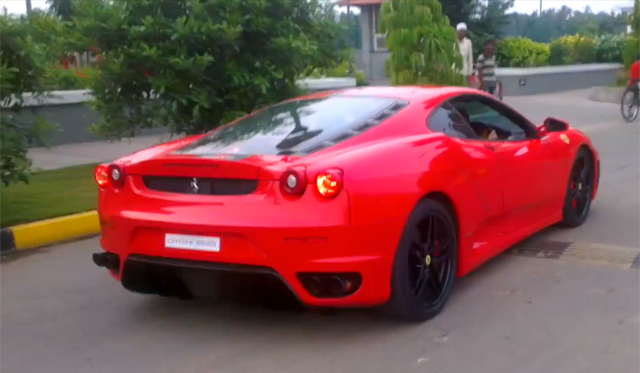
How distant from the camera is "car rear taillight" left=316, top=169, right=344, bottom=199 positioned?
172 inches

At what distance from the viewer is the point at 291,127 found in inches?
210

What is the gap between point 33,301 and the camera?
18.7ft

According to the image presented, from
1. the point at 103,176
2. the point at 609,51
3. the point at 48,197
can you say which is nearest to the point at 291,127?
the point at 103,176

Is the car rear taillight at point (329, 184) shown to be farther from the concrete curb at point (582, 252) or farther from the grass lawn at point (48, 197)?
the grass lawn at point (48, 197)

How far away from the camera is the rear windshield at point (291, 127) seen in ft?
16.2

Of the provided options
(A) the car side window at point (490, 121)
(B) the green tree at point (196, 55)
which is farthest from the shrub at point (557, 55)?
(A) the car side window at point (490, 121)

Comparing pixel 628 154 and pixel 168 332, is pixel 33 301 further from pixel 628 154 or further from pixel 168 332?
pixel 628 154

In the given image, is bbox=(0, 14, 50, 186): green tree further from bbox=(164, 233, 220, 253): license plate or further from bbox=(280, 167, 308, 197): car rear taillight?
bbox=(280, 167, 308, 197): car rear taillight

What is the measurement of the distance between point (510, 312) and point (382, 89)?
182cm

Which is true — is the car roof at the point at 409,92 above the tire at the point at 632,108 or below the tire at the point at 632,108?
above

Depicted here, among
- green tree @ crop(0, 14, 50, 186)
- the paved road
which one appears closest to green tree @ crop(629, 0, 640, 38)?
the paved road

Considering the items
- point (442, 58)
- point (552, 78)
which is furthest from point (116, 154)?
point (552, 78)

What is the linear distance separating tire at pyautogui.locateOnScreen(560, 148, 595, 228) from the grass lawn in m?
4.35

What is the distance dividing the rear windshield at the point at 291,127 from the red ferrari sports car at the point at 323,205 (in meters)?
0.01
